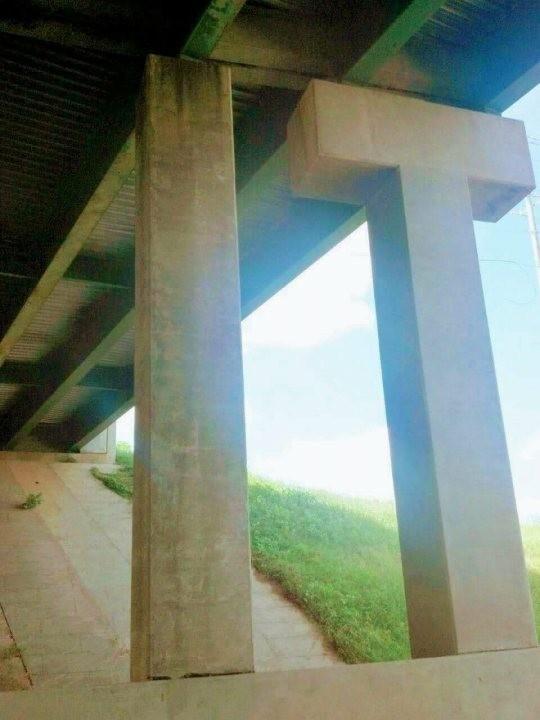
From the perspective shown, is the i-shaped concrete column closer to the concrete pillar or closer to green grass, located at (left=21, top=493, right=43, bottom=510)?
the concrete pillar

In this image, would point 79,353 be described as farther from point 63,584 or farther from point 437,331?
point 437,331

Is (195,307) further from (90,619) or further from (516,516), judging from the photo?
(90,619)

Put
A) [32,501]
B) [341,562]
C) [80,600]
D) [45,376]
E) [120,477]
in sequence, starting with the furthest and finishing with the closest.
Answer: [120,477] < [32,501] < [45,376] < [341,562] < [80,600]

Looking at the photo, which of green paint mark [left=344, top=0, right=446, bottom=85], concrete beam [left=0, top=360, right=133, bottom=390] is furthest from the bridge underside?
concrete beam [left=0, top=360, right=133, bottom=390]

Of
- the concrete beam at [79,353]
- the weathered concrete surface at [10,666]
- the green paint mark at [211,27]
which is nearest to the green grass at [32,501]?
the concrete beam at [79,353]

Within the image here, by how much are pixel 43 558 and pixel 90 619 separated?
12.1 ft

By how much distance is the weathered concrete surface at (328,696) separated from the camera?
3525mm

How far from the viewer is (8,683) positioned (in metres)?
9.16

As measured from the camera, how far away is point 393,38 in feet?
20.7

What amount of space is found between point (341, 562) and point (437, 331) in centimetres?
938

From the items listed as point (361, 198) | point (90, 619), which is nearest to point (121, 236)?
point (361, 198)

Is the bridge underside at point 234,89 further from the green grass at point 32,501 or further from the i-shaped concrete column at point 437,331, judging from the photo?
the green grass at point 32,501

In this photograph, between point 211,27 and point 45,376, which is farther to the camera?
point 45,376

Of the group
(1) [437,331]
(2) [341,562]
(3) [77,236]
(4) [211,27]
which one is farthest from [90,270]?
(1) [437,331]
